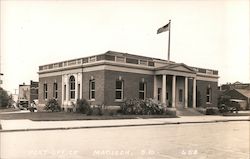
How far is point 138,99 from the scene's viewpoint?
37.0 metres

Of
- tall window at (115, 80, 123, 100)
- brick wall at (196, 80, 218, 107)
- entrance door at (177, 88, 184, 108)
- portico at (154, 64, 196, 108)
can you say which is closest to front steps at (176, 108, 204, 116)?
portico at (154, 64, 196, 108)

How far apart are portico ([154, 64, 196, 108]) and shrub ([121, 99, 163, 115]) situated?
2915 mm

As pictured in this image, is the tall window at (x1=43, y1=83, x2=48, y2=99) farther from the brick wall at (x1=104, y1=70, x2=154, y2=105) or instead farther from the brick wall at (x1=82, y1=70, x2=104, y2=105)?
the brick wall at (x1=104, y1=70, x2=154, y2=105)

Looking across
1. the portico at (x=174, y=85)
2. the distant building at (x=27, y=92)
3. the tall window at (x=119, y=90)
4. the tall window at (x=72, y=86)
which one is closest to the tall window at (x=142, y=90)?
the portico at (x=174, y=85)

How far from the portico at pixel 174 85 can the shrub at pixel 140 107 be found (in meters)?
2.91

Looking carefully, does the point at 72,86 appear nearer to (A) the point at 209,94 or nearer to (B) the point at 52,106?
(B) the point at 52,106

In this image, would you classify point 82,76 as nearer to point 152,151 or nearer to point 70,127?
point 70,127

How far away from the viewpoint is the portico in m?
39.9

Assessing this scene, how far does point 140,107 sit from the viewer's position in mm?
35594

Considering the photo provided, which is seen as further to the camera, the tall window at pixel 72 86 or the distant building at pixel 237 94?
the distant building at pixel 237 94

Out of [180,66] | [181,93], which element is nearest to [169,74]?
[180,66]

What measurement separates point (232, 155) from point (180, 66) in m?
30.7

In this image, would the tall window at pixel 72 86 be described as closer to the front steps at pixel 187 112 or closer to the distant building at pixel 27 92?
the front steps at pixel 187 112

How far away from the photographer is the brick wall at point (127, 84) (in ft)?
118
